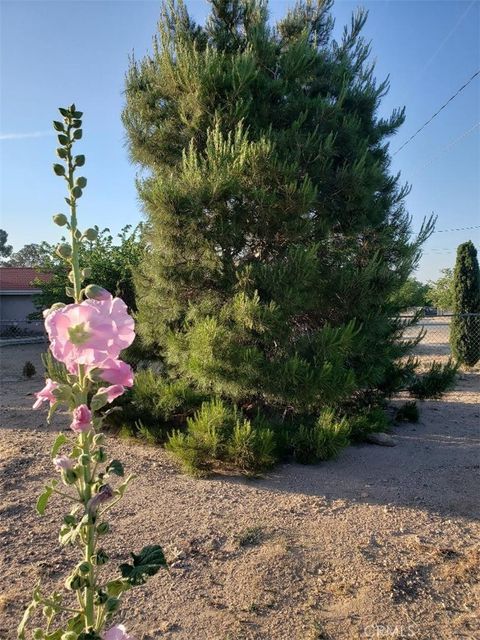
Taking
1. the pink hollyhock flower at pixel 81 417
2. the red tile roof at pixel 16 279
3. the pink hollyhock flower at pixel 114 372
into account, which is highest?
the red tile roof at pixel 16 279

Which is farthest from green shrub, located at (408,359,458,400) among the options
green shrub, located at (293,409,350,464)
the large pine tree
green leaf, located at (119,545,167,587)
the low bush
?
green leaf, located at (119,545,167,587)

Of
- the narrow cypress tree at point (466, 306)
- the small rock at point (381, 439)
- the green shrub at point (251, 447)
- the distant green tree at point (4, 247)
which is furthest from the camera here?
the distant green tree at point (4, 247)

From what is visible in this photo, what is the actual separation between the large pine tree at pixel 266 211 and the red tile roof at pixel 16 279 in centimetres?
1955

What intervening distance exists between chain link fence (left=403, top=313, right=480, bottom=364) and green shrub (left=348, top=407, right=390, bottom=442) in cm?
158

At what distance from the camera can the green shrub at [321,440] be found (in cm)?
455

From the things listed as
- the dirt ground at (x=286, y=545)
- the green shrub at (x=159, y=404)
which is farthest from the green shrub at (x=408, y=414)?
the green shrub at (x=159, y=404)

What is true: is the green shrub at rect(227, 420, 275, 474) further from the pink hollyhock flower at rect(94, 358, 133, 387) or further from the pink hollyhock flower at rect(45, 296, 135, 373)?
the pink hollyhock flower at rect(45, 296, 135, 373)

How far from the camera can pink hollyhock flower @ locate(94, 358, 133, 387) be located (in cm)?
133

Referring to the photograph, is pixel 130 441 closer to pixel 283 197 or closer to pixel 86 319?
pixel 283 197

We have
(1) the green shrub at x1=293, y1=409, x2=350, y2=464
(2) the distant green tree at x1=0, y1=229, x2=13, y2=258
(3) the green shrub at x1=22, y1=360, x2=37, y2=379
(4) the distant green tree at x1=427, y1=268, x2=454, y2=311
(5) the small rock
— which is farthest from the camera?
(2) the distant green tree at x1=0, y1=229, x2=13, y2=258

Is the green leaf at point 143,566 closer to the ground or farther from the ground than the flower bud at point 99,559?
closer to the ground

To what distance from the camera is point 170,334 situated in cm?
530

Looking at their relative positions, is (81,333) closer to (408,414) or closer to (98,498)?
(98,498)

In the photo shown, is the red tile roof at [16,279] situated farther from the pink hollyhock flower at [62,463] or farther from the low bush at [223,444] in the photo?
the pink hollyhock flower at [62,463]
